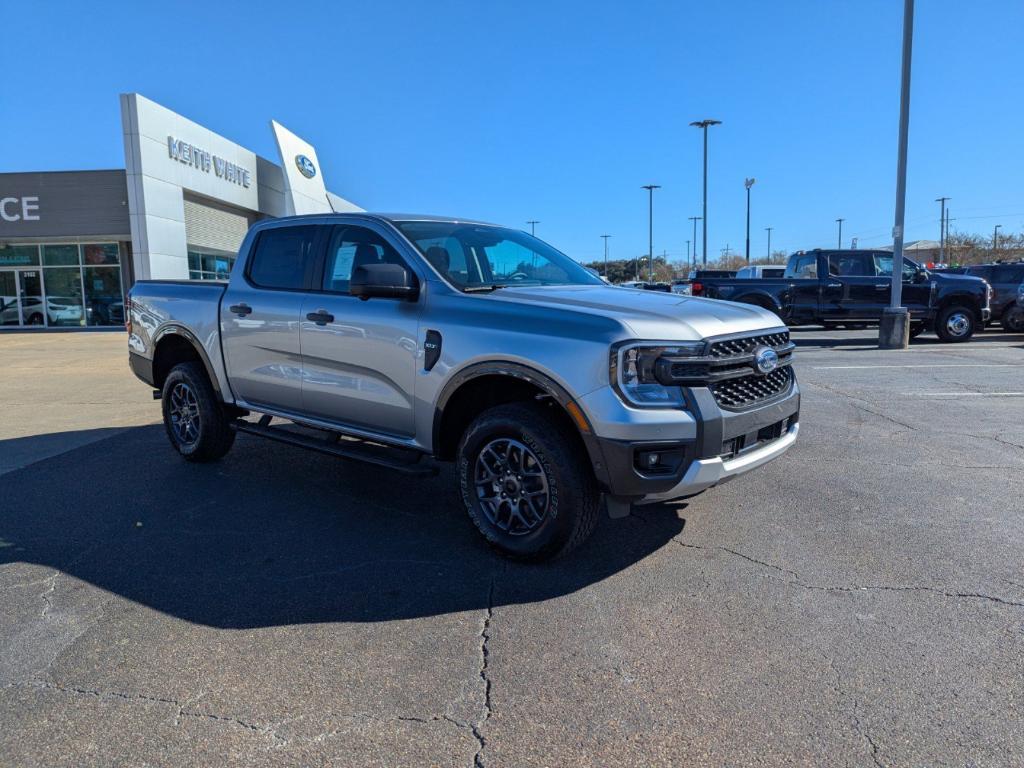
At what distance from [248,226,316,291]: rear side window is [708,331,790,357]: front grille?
2.90 metres

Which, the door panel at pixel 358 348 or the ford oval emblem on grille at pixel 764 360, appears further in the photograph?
the door panel at pixel 358 348

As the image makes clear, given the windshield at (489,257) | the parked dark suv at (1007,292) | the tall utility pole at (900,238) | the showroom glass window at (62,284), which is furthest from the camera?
the showroom glass window at (62,284)

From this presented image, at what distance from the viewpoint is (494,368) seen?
12.6ft

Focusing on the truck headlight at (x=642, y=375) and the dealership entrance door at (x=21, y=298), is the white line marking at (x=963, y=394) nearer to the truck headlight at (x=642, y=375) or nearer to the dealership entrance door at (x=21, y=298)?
the truck headlight at (x=642, y=375)

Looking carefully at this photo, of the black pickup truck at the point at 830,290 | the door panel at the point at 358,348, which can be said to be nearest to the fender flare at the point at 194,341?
the door panel at the point at 358,348

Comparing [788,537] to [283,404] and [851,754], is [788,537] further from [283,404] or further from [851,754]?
[283,404]

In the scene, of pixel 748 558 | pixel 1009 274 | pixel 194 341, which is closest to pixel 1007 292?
pixel 1009 274

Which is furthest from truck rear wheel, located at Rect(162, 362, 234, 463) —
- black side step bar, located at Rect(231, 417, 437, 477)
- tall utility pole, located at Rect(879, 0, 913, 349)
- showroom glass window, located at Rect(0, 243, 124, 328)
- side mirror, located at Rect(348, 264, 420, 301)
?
showroom glass window, located at Rect(0, 243, 124, 328)

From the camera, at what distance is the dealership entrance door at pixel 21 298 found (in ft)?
81.7

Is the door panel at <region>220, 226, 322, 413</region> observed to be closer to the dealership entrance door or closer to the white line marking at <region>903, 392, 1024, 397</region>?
the white line marking at <region>903, 392, 1024, 397</region>

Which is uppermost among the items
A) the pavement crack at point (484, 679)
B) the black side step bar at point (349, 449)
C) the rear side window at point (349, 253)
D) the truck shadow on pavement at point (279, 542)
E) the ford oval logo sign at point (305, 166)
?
the ford oval logo sign at point (305, 166)

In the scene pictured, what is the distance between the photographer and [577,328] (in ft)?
11.8

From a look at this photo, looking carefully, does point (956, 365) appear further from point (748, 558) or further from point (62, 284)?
point (62, 284)

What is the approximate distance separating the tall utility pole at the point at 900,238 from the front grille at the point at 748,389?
12123 millimetres
